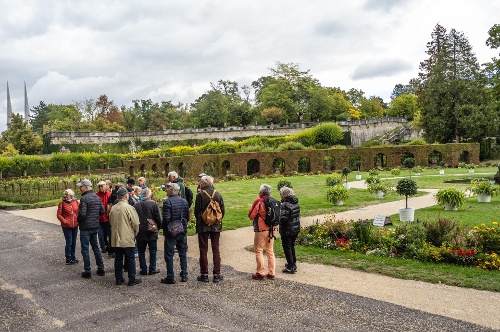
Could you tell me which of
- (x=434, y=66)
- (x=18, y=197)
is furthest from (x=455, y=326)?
(x=434, y=66)

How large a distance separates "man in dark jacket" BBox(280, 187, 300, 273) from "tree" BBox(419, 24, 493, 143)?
1740 inches

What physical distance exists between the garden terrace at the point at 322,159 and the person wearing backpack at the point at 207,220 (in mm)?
32529

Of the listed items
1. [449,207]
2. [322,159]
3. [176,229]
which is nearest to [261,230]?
[176,229]

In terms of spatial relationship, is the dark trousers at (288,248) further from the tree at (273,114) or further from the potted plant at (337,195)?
the tree at (273,114)

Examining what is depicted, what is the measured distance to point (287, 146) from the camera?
4347 centimetres

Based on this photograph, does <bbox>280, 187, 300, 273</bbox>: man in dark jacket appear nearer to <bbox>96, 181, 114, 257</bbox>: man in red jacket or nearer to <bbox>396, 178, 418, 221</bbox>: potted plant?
<bbox>96, 181, 114, 257</bbox>: man in red jacket

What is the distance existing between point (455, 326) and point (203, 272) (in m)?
4.34

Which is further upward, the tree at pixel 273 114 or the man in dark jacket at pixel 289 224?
the tree at pixel 273 114

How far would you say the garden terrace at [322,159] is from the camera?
40.8 m

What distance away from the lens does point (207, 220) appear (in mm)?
8016

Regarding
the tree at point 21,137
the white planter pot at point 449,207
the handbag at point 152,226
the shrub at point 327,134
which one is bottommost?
the white planter pot at point 449,207

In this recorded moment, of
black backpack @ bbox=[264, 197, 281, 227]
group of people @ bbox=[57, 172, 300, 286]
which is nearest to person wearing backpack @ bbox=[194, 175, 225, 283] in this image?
group of people @ bbox=[57, 172, 300, 286]

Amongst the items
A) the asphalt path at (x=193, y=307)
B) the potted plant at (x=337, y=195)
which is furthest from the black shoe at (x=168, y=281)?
the potted plant at (x=337, y=195)

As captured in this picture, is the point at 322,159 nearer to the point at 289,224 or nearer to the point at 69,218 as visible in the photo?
the point at 69,218
